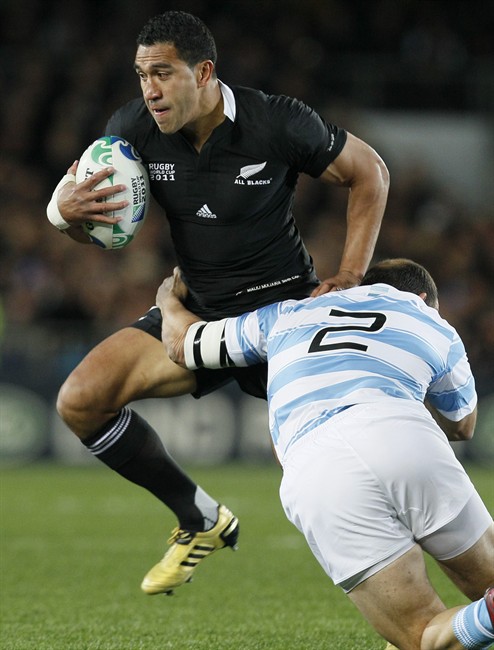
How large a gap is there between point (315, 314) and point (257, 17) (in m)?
12.5

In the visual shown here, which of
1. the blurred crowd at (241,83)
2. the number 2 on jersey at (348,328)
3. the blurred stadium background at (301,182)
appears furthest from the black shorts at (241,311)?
the blurred crowd at (241,83)

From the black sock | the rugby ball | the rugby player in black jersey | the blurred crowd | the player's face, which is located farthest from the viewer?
the blurred crowd

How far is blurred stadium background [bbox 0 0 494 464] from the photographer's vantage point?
37.0 ft

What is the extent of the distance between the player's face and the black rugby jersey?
9.9 inches

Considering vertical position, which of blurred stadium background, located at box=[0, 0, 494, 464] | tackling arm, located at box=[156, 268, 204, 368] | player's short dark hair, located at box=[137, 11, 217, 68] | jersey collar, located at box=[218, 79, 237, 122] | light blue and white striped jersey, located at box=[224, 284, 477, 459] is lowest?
blurred stadium background, located at box=[0, 0, 494, 464]

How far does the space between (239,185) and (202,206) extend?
0.18m

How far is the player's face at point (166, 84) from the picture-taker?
175 inches

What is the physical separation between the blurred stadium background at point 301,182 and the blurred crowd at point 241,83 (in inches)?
0.8

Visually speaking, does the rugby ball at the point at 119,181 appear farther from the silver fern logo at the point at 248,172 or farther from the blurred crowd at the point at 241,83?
the blurred crowd at the point at 241,83

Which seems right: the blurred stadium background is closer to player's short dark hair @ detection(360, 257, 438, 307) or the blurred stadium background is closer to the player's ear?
the player's ear

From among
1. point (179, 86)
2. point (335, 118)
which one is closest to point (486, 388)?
point (335, 118)

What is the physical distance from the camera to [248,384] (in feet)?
16.6

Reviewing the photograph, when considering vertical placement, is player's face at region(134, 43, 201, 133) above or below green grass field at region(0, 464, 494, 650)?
above

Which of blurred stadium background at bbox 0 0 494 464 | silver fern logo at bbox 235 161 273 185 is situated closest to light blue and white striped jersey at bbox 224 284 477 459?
silver fern logo at bbox 235 161 273 185
